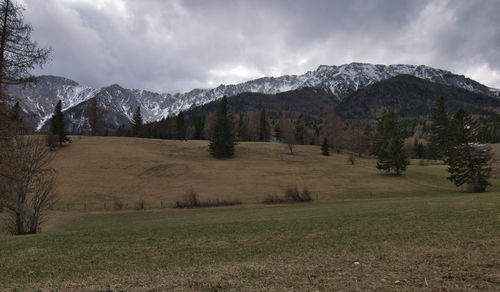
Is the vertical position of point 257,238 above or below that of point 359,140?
below

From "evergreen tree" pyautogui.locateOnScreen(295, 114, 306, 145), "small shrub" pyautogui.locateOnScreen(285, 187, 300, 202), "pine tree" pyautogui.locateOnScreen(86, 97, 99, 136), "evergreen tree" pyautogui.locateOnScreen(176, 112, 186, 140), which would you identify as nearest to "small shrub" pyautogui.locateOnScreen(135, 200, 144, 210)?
"small shrub" pyautogui.locateOnScreen(285, 187, 300, 202)

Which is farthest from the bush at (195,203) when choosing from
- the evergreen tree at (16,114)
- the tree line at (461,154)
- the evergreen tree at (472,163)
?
the tree line at (461,154)

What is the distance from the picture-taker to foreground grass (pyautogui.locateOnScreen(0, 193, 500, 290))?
624 cm

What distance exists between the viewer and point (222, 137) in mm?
80250

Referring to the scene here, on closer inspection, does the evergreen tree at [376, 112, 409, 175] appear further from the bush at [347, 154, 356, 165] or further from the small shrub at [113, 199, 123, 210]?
the small shrub at [113, 199, 123, 210]

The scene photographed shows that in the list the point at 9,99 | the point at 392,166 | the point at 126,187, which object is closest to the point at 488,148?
the point at 392,166

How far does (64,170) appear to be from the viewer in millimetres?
56531

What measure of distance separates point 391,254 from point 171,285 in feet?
21.5

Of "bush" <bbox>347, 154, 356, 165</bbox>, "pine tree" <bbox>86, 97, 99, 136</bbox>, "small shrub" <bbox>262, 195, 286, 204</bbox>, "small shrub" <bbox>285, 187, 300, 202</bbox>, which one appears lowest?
"small shrub" <bbox>262, 195, 286, 204</bbox>

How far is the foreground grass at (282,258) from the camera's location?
20.5 feet

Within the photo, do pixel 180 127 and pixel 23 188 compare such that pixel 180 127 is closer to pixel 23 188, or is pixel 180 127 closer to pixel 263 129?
pixel 263 129

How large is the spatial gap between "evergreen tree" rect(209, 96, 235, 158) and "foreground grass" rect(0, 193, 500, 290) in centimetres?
6500

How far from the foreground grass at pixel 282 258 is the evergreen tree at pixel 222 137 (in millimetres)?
65003

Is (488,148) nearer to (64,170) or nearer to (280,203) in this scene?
(280,203)
